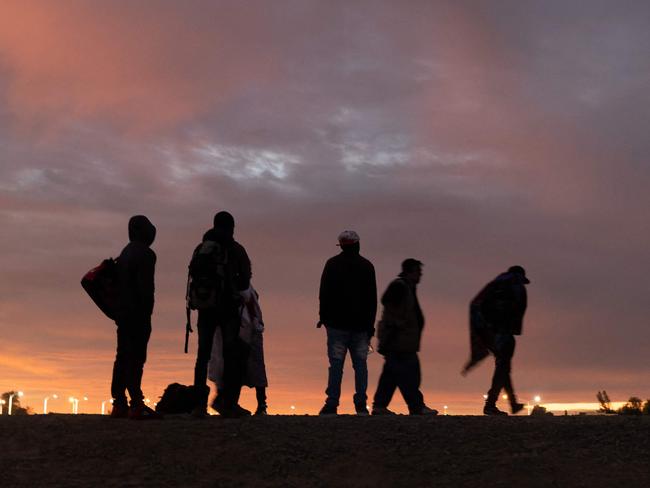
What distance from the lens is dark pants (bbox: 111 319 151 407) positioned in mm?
12781

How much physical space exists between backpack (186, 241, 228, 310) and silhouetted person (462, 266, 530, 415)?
13.5ft

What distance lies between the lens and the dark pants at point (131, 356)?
12.8 metres

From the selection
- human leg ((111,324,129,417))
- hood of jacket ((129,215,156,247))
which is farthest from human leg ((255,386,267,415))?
hood of jacket ((129,215,156,247))

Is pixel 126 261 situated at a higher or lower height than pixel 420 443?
higher

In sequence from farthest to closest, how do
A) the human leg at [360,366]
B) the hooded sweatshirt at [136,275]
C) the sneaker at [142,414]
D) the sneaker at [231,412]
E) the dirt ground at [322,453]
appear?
the human leg at [360,366] → the sneaker at [231,412] → the sneaker at [142,414] → the hooded sweatshirt at [136,275] → the dirt ground at [322,453]

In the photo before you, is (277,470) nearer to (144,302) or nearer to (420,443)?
(420,443)

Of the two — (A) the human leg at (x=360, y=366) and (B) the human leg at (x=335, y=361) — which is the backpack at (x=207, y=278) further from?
(A) the human leg at (x=360, y=366)

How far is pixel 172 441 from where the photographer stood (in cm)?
1183

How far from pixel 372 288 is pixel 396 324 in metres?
0.68

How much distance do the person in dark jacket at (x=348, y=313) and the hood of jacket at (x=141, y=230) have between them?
2.72 metres

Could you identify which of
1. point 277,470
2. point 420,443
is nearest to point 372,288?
point 420,443

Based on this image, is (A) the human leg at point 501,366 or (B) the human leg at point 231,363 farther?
(A) the human leg at point 501,366

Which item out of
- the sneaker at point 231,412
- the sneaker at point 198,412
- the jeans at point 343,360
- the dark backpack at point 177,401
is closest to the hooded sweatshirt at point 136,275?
the sneaker at point 198,412

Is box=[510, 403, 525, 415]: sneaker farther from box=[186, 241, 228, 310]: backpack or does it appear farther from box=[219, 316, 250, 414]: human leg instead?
box=[186, 241, 228, 310]: backpack
